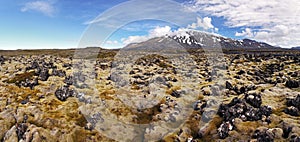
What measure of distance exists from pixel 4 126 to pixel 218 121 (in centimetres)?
3654

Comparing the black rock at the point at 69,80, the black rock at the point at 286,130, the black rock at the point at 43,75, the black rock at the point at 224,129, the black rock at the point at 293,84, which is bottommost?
the black rock at the point at 224,129

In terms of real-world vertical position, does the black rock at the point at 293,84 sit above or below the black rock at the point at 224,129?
above

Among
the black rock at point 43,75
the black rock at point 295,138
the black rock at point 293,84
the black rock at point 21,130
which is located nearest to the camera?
the black rock at point 295,138

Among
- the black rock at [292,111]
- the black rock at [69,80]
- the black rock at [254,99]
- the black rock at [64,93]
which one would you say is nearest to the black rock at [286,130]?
the black rock at [292,111]

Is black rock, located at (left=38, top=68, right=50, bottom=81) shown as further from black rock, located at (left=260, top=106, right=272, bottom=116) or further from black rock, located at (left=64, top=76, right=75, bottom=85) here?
black rock, located at (left=260, top=106, right=272, bottom=116)

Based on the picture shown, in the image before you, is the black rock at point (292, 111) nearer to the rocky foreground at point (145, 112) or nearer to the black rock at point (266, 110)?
the rocky foreground at point (145, 112)

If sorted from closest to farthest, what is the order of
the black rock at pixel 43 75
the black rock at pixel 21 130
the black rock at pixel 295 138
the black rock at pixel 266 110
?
the black rock at pixel 295 138
the black rock at pixel 21 130
the black rock at pixel 266 110
the black rock at pixel 43 75

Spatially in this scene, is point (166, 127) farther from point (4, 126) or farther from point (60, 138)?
point (4, 126)

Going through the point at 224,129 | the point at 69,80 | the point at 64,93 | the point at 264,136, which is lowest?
the point at 224,129

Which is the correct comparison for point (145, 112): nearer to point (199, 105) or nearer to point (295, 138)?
point (199, 105)

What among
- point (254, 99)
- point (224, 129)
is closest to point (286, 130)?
point (224, 129)

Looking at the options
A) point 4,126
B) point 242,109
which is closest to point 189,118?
point 242,109

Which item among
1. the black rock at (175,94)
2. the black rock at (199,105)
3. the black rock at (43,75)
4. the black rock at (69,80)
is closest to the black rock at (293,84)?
the black rock at (199,105)

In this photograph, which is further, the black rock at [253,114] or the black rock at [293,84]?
the black rock at [293,84]
